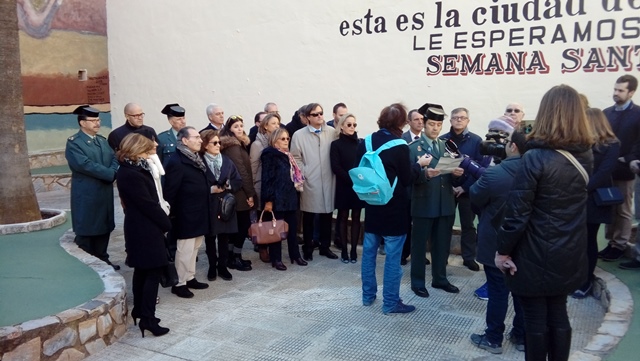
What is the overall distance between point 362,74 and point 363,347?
585 cm

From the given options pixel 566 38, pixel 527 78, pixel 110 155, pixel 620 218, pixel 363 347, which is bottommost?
pixel 363 347

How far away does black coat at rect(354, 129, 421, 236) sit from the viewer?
4.56m

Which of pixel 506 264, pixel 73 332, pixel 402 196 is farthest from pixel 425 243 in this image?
pixel 73 332

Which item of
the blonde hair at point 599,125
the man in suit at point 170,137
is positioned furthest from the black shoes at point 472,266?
the man in suit at point 170,137

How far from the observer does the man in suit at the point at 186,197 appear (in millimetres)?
5034

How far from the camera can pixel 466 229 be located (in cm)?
603

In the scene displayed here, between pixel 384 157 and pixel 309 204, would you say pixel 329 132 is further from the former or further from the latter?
pixel 384 157

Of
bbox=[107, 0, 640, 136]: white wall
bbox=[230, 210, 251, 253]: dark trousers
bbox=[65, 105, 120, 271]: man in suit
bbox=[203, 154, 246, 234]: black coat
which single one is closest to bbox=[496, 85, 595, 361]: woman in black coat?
bbox=[203, 154, 246, 234]: black coat

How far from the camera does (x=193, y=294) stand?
5254mm

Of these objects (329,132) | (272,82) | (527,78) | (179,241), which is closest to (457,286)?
(329,132)

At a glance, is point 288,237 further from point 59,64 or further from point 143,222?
point 59,64

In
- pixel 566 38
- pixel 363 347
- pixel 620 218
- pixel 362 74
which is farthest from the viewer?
pixel 362 74

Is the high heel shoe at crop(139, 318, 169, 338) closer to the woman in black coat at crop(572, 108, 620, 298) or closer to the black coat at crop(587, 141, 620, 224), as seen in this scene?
the woman in black coat at crop(572, 108, 620, 298)

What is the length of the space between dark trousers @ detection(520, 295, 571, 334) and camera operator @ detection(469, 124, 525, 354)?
68 centimetres
